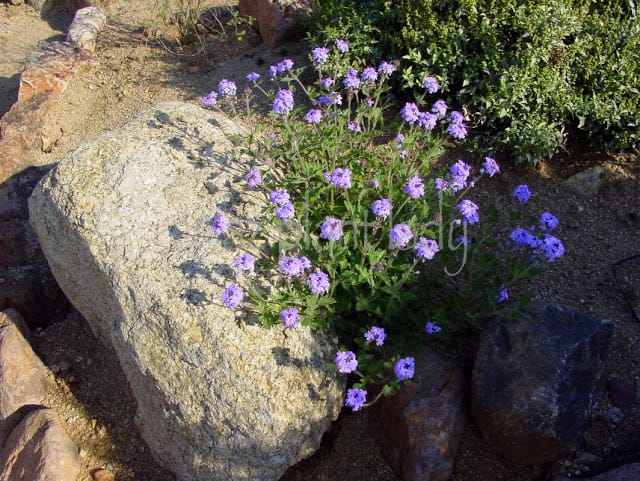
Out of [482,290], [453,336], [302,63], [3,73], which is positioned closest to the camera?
[482,290]

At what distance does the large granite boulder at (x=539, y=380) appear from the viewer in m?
3.15

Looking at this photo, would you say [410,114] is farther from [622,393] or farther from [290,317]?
[622,393]

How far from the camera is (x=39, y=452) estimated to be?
3.61m

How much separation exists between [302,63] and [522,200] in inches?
130

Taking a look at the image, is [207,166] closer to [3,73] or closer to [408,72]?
[408,72]

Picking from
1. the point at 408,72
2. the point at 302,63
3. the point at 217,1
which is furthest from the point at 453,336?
the point at 217,1

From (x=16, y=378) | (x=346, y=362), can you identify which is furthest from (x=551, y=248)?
(x=16, y=378)

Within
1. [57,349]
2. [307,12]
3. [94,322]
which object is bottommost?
[57,349]

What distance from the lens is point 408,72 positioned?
4.81m

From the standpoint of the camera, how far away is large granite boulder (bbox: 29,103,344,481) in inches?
126

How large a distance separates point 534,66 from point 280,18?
2873 millimetres

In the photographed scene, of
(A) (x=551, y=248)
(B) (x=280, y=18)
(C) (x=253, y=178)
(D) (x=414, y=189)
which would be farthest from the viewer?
(B) (x=280, y=18)

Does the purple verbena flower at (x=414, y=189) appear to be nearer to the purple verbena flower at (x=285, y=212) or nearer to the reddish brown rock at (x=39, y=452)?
the purple verbena flower at (x=285, y=212)

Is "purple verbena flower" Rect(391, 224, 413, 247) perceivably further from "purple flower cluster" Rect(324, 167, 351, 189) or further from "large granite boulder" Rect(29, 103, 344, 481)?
"large granite boulder" Rect(29, 103, 344, 481)
